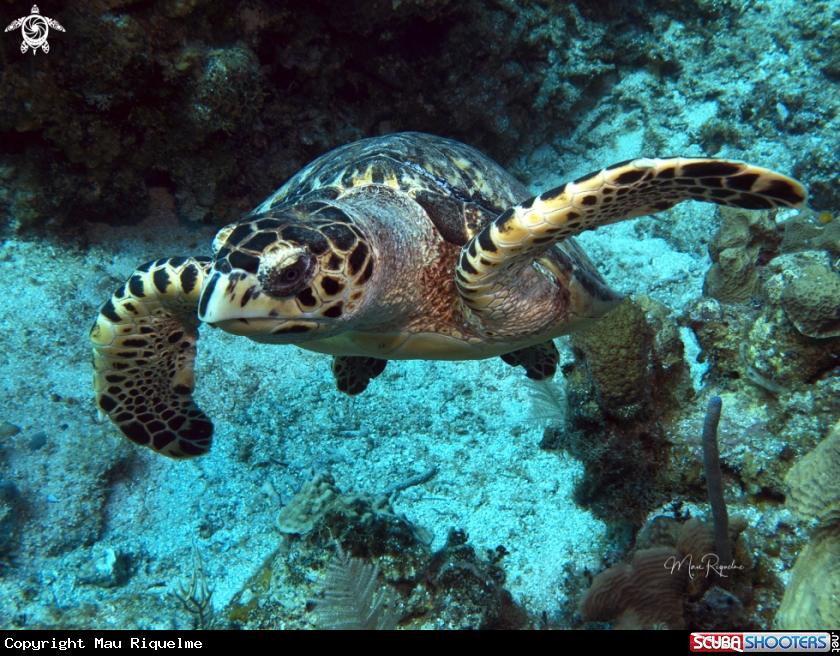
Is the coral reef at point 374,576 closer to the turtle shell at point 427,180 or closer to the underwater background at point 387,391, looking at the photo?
the underwater background at point 387,391

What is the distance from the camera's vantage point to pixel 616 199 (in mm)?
1750

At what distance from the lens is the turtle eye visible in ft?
4.99

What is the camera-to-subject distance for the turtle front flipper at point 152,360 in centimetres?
239

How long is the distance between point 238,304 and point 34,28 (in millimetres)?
3370

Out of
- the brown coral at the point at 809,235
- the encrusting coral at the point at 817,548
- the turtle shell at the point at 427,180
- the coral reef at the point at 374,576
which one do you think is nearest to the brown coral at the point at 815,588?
the encrusting coral at the point at 817,548

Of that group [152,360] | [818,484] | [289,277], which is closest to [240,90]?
[152,360]

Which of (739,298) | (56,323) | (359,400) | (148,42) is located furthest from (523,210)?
(56,323)

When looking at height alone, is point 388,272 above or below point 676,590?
above

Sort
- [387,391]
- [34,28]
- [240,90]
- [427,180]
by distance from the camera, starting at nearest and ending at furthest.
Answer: [427,180]
[34,28]
[240,90]
[387,391]

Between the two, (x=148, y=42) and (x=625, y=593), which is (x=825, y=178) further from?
(x=148, y=42)

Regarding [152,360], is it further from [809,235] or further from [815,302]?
[809,235]

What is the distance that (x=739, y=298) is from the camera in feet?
11.8

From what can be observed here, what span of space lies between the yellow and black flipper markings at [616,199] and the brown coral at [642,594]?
1457 millimetres

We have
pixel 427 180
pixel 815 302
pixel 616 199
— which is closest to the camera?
pixel 616 199
